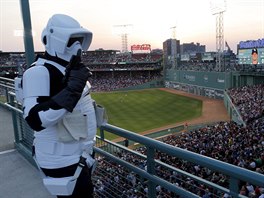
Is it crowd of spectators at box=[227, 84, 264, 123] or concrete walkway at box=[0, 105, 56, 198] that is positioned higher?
concrete walkway at box=[0, 105, 56, 198]

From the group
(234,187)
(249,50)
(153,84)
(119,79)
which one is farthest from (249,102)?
(119,79)

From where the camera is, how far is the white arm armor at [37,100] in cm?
224

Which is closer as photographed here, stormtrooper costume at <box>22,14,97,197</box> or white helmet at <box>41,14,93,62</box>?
stormtrooper costume at <box>22,14,97,197</box>

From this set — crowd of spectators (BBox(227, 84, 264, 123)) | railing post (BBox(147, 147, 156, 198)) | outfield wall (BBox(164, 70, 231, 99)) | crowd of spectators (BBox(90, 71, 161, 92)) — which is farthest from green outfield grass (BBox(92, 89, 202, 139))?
railing post (BBox(147, 147, 156, 198))

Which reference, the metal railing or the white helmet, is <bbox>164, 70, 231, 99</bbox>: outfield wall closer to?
the metal railing

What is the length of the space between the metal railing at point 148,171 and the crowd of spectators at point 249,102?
20.1 m

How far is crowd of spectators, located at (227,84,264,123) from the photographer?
2281cm

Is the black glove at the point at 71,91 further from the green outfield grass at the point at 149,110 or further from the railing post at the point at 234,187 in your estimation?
the green outfield grass at the point at 149,110

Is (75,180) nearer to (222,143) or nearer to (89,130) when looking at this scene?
(89,130)

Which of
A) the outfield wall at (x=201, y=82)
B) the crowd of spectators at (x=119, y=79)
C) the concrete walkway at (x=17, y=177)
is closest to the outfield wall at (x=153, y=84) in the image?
the crowd of spectators at (x=119, y=79)

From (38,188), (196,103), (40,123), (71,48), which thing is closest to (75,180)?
(40,123)

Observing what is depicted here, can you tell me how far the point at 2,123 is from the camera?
768cm

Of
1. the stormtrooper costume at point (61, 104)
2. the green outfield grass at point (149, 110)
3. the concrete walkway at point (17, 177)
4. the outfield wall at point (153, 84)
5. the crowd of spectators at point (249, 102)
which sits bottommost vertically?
the green outfield grass at point (149, 110)

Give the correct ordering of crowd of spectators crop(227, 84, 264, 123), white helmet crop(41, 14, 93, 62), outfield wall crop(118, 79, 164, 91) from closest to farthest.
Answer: white helmet crop(41, 14, 93, 62) → crowd of spectators crop(227, 84, 264, 123) → outfield wall crop(118, 79, 164, 91)
